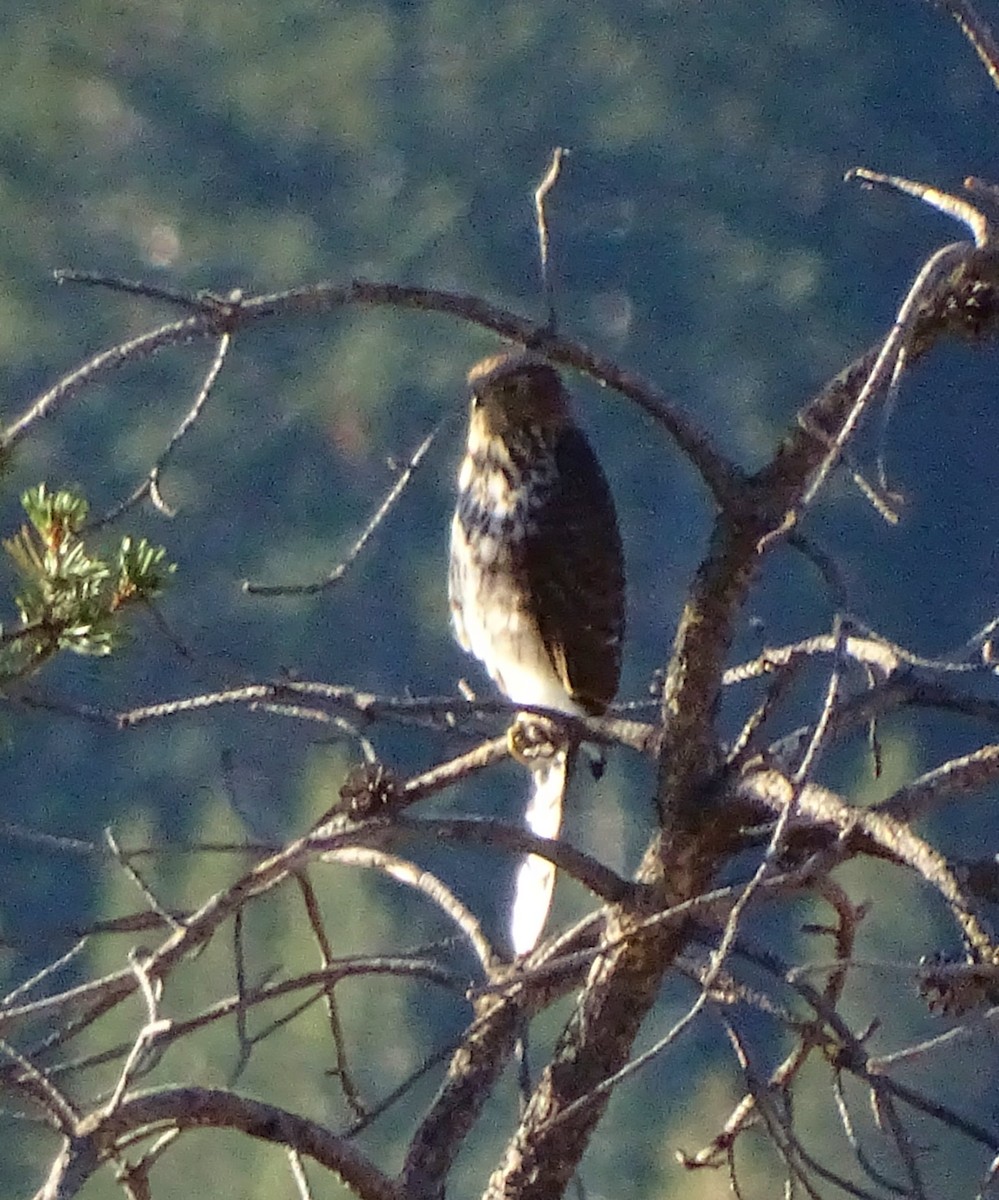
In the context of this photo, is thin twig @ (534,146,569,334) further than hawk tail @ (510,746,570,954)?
No

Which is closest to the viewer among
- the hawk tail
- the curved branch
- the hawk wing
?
the curved branch

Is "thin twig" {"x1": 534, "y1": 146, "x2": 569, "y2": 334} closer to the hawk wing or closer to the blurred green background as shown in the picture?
the hawk wing

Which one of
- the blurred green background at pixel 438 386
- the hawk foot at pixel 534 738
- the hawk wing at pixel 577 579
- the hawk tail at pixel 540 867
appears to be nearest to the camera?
the hawk foot at pixel 534 738

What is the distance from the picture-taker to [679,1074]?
1.98 meters

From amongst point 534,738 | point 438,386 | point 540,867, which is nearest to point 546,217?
point 534,738

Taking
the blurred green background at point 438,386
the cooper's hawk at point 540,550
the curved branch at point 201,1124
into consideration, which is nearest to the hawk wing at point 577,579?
the cooper's hawk at point 540,550

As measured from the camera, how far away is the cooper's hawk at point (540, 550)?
1463mm

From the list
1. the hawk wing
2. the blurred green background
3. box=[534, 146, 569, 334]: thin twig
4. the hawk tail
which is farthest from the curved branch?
the blurred green background

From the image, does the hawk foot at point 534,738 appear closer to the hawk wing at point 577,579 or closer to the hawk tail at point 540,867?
the hawk tail at point 540,867

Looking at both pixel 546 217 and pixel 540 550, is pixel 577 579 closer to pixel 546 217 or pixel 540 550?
pixel 540 550

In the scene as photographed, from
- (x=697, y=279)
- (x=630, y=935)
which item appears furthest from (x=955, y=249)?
(x=697, y=279)

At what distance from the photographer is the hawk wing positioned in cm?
146

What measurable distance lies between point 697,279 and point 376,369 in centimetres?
38

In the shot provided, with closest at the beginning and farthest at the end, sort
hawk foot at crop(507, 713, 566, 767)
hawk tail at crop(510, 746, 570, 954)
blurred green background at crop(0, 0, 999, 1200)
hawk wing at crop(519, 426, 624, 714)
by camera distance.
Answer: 1. hawk foot at crop(507, 713, 566, 767)
2. hawk tail at crop(510, 746, 570, 954)
3. hawk wing at crop(519, 426, 624, 714)
4. blurred green background at crop(0, 0, 999, 1200)
